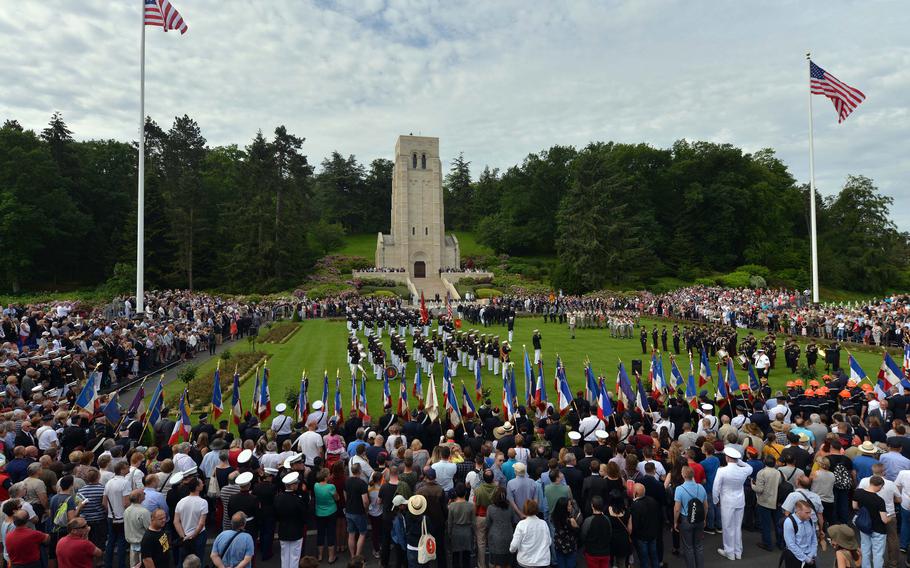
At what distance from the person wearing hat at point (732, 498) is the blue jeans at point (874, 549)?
1299 mm

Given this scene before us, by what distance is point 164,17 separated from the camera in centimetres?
2275

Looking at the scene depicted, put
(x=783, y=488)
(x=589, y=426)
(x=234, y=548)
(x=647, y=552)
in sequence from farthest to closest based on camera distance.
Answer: (x=589, y=426) < (x=783, y=488) < (x=647, y=552) < (x=234, y=548)

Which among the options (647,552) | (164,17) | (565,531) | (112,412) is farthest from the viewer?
(164,17)

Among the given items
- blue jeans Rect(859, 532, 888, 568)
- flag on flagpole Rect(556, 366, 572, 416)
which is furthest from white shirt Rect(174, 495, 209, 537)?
blue jeans Rect(859, 532, 888, 568)

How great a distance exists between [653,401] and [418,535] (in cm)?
747

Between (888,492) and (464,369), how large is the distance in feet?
49.3

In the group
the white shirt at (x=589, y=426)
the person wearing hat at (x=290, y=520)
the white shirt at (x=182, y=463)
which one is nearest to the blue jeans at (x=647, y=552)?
the white shirt at (x=589, y=426)

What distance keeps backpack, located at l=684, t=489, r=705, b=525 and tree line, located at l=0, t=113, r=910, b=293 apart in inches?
1741

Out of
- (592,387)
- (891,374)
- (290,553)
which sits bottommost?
(290,553)

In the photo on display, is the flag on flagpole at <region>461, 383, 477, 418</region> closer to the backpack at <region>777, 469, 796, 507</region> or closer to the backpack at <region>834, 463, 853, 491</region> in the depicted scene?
the backpack at <region>777, 469, 796, 507</region>

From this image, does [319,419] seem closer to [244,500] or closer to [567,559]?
[244,500]

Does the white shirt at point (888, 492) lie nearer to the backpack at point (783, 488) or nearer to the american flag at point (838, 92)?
the backpack at point (783, 488)

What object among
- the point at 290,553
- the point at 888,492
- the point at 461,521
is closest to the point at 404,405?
the point at 290,553

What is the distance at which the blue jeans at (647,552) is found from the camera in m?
6.64
